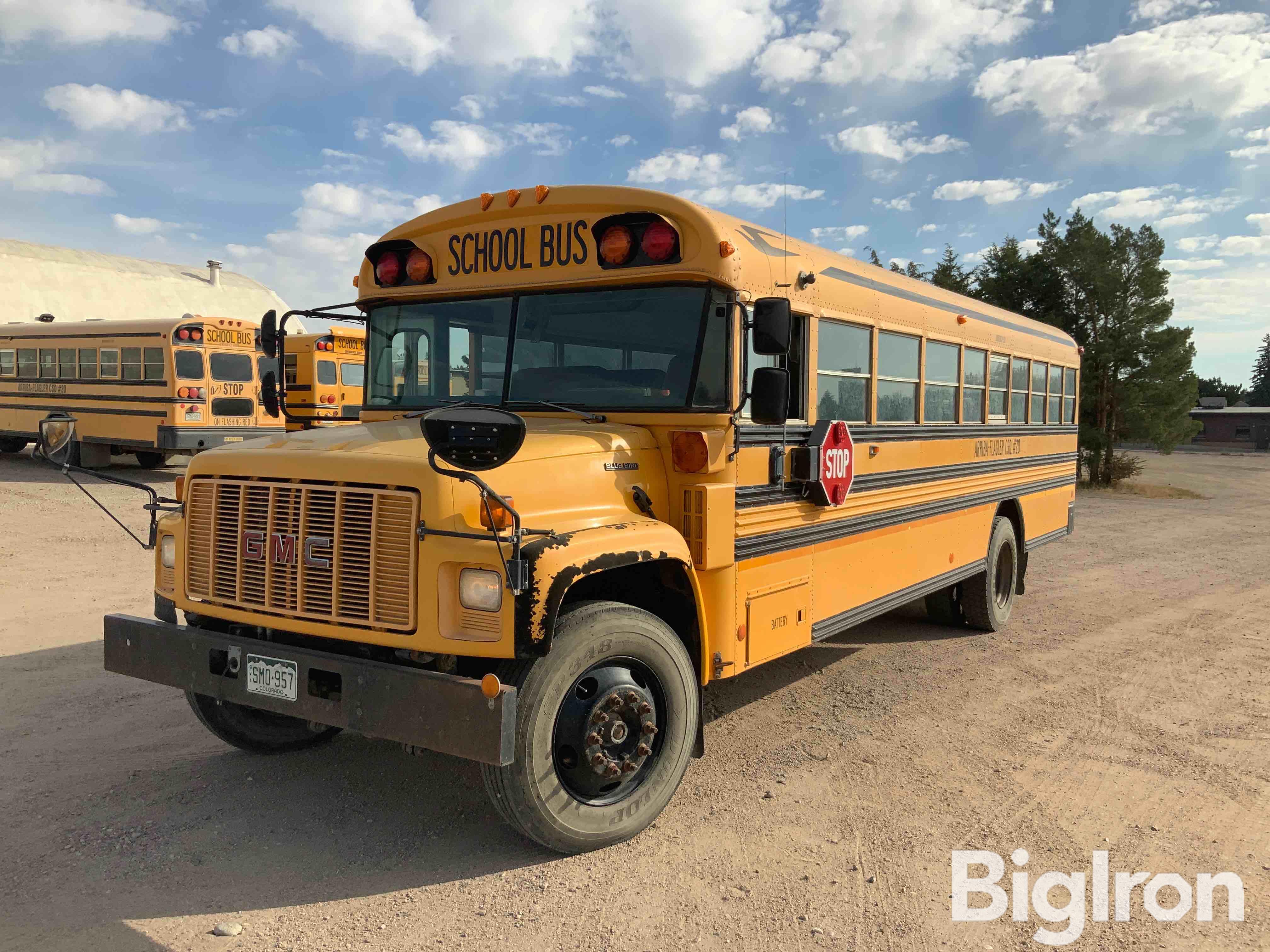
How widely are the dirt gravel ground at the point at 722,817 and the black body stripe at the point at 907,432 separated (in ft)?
4.99

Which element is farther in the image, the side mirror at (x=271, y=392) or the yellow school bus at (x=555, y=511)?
the side mirror at (x=271, y=392)

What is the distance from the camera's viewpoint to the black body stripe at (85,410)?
15.4 m

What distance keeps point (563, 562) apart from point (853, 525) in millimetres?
2400

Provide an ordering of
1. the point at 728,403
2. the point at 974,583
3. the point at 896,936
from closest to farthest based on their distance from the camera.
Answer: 1. the point at 896,936
2. the point at 728,403
3. the point at 974,583

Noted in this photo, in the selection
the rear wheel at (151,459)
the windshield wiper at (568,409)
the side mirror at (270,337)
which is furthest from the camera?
the rear wheel at (151,459)

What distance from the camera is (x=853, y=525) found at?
495cm

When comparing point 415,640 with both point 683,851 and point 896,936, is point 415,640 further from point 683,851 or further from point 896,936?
point 896,936

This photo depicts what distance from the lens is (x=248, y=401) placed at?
16.2m

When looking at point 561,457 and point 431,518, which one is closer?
point 431,518

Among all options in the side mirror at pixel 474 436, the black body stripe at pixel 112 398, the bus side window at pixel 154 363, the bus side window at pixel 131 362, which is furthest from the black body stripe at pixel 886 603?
the bus side window at pixel 131 362

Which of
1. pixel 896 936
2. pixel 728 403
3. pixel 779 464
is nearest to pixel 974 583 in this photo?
pixel 779 464

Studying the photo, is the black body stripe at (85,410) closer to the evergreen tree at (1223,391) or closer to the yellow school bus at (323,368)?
the yellow school bus at (323,368)

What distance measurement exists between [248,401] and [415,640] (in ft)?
47.9

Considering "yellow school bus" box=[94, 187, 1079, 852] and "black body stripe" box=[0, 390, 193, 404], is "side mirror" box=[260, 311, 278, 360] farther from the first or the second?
"black body stripe" box=[0, 390, 193, 404]
